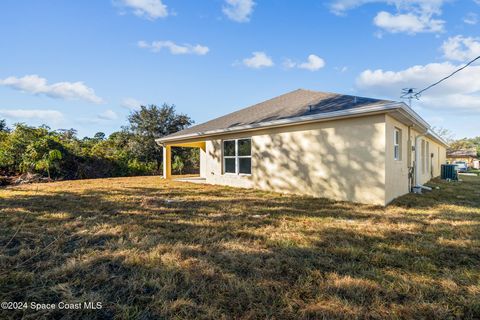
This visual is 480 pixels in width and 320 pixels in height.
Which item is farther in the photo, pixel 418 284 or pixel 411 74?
pixel 411 74

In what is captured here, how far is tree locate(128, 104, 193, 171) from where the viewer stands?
1830 cm

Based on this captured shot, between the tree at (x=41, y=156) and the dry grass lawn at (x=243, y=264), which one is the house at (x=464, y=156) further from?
the tree at (x=41, y=156)

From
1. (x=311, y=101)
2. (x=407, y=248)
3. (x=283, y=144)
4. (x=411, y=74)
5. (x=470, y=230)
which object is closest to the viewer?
(x=407, y=248)

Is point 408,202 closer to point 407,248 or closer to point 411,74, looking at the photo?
point 407,248

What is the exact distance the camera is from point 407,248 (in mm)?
3273

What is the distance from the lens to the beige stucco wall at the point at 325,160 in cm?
628

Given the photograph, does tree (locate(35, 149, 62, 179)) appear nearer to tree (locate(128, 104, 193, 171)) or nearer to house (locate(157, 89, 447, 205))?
tree (locate(128, 104, 193, 171))

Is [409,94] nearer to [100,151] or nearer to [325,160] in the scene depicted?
[325,160]

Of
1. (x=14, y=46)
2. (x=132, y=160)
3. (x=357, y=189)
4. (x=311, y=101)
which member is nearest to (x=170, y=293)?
(x=357, y=189)

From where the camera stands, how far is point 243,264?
2742 millimetres

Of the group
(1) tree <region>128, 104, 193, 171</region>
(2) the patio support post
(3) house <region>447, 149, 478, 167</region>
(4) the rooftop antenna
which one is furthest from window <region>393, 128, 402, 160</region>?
(3) house <region>447, 149, 478, 167</region>

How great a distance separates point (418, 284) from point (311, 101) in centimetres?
749

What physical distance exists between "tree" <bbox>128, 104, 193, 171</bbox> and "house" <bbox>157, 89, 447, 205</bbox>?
30.5 feet

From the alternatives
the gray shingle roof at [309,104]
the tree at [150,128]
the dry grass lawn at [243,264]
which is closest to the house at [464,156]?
the gray shingle roof at [309,104]
